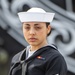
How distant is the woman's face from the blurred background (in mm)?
3648

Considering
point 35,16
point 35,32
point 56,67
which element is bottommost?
point 56,67

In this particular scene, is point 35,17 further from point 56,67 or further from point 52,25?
point 52,25

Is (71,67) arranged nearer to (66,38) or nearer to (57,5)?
(66,38)

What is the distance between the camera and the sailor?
99.4 inches

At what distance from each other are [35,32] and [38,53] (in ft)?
0.45

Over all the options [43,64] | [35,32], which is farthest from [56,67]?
[35,32]

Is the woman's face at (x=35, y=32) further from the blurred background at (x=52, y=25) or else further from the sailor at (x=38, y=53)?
the blurred background at (x=52, y=25)

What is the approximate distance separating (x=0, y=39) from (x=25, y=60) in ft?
12.3

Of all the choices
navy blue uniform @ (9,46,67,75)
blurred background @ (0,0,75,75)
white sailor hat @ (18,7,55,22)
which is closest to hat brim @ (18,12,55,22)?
white sailor hat @ (18,7,55,22)

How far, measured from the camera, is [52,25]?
6.26m

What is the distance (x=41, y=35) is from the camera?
2570 mm

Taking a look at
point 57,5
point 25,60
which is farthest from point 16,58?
point 57,5

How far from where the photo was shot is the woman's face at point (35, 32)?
101 inches

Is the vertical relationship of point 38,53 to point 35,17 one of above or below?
below
